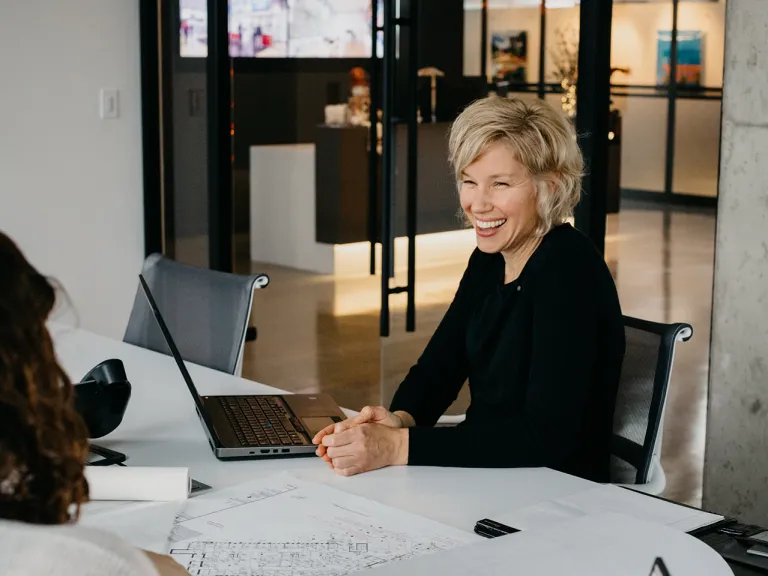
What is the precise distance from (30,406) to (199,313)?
2.22m

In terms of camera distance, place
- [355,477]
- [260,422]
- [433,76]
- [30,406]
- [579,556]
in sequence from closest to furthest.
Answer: [30,406]
[579,556]
[355,477]
[260,422]
[433,76]

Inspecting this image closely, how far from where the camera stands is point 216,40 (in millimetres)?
5285

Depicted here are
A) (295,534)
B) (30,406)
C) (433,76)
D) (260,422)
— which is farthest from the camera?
(433,76)

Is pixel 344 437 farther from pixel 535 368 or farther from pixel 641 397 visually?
pixel 641 397

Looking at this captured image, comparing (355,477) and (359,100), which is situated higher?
(359,100)

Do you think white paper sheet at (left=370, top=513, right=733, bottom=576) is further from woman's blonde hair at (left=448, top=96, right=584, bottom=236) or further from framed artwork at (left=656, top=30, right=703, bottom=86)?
framed artwork at (left=656, top=30, right=703, bottom=86)

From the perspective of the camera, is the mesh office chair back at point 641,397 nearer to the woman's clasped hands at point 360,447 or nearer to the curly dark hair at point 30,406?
the woman's clasped hands at point 360,447

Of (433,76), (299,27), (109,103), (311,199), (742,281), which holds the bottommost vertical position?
(311,199)

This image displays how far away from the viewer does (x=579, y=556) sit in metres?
1.20

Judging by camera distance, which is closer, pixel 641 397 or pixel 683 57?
pixel 641 397

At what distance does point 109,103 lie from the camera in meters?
5.32

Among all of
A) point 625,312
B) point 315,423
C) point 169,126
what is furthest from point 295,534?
point 169,126

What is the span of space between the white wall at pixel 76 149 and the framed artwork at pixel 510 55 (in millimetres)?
2029

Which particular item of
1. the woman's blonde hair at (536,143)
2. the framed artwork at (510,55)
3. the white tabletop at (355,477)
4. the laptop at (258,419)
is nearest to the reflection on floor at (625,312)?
the framed artwork at (510,55)
